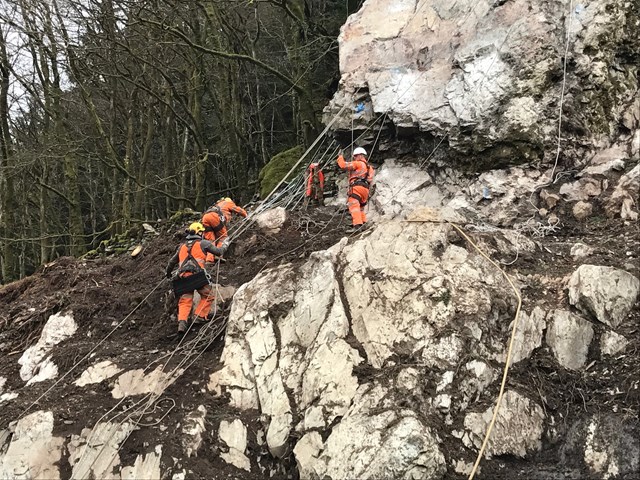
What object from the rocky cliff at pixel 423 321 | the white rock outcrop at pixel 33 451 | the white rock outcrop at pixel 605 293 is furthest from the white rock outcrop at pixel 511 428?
the white rock outcrop at pixel 33 451

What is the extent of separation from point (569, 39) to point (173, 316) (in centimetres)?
716

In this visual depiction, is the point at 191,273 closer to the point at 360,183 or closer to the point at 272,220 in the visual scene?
the point at 272,220

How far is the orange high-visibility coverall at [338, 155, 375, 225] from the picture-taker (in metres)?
8.28

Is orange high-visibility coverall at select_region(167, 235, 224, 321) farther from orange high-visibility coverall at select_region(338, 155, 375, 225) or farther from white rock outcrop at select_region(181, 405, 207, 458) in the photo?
orange high-visibility coverall at select_region(338, 155, 375, 225)

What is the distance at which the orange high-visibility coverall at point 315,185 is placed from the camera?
1017cm

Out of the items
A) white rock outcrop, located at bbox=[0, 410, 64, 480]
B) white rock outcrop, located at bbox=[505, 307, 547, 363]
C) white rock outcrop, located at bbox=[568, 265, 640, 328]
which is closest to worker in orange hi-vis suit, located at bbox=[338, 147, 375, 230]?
white rock outcrop, located at bbox=[505, 307, 547, 363]

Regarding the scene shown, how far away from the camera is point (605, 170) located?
746 cm

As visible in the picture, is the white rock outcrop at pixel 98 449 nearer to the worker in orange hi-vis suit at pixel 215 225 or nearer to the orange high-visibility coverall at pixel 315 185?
the worker in orange hi-vis suit at pixel 215 225

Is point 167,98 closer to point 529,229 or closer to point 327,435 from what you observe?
point 529,229

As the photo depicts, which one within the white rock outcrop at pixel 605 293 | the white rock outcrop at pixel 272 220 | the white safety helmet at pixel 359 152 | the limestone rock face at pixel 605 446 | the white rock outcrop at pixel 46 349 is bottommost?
the limestone rock face at pixel 605 446

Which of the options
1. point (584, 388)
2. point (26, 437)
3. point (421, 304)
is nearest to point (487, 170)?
point (421, 304)

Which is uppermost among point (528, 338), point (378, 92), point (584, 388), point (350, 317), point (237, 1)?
point (237, 1)

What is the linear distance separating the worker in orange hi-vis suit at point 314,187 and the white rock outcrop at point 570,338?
5617mm

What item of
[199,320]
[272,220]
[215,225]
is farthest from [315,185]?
[199,320]
